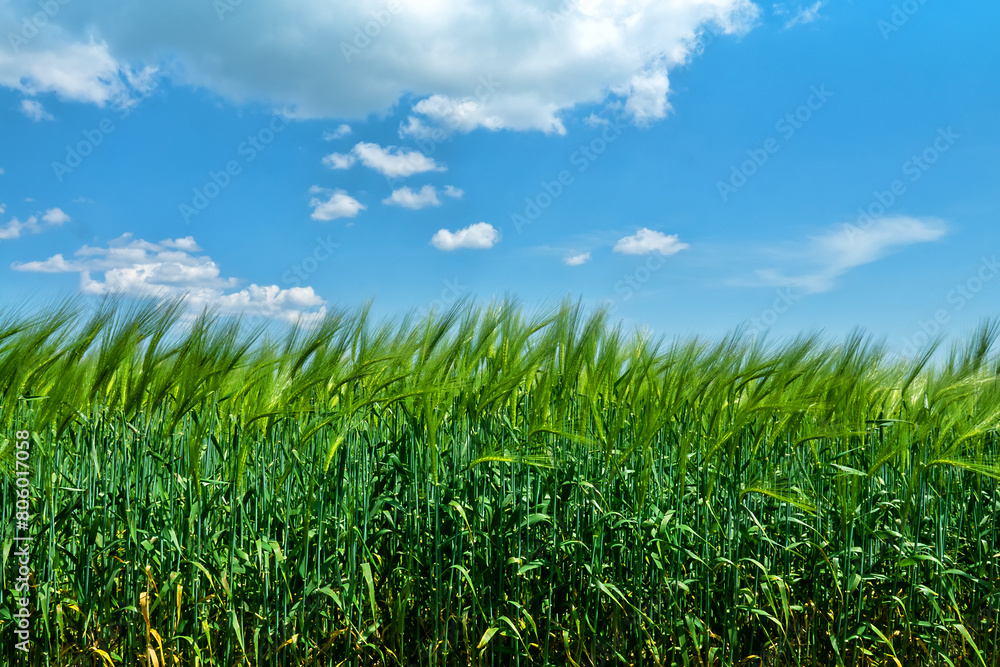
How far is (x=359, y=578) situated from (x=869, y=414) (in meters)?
2.33

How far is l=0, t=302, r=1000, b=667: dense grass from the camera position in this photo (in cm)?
230

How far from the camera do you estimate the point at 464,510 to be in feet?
7.60

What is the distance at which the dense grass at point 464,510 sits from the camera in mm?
2301

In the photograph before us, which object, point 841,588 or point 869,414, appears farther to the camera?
point 869,414

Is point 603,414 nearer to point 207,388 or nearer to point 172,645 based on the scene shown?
point 207,388

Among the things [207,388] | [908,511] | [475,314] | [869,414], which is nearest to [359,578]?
[207,388]

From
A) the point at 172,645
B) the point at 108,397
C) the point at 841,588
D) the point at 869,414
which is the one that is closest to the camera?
the point at 172,645

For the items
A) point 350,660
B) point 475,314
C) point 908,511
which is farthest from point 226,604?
point 908,511

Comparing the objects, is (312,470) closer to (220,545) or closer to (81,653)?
(220,545)

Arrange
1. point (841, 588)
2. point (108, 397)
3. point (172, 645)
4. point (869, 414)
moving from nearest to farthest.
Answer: point (172, 645)
point (841, 588)
point (108, 397)
point (869, 414)

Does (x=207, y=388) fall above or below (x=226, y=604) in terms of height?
above

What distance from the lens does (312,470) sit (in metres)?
2.35

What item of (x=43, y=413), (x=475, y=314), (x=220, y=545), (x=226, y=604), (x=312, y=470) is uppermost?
(x=475, y=314)

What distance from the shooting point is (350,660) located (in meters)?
2.33
